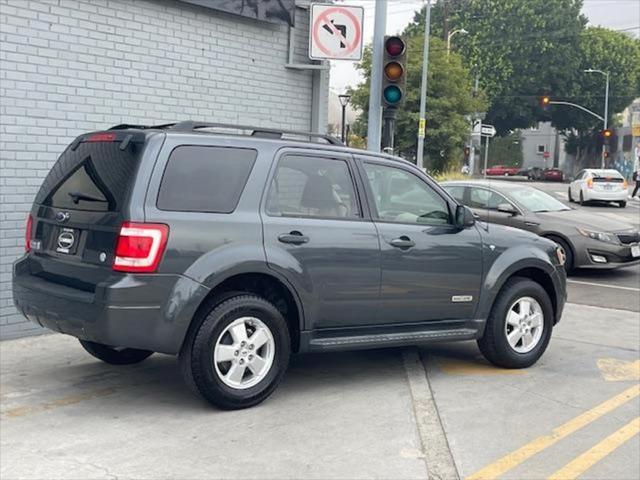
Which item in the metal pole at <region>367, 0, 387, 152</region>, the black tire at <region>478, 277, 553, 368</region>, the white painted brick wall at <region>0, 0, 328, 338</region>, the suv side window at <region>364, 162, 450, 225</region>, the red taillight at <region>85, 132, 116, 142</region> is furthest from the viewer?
the metal pole at <region>367, 0, 387, 152</region>

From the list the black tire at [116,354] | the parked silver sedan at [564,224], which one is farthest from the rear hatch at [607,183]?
the black tire at [116,354]

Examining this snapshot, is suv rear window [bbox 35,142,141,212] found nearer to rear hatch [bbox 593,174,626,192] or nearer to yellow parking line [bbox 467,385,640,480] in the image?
yellow parking line [bbox 467,385,640,480]

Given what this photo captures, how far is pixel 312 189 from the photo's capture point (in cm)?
569

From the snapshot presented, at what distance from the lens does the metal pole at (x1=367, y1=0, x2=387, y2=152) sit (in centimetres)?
949

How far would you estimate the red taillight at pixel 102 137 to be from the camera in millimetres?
5258

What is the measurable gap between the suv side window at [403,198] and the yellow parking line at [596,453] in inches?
81.6

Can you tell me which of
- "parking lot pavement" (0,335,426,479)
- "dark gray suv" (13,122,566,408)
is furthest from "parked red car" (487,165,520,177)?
"parking lot pavement" (0,335,426,479)

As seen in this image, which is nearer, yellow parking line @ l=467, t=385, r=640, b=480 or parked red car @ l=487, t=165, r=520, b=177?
yellow parking line @ l=467, t=385, r=640, b=480

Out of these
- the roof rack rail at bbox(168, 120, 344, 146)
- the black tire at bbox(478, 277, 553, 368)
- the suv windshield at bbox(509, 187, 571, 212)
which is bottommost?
the black tire at bbox(478, 277, 553, 368)

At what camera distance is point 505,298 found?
6.49m

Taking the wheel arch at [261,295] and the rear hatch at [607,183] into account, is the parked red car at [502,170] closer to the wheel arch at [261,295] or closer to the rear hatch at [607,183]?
the rear hatch at [607,183]

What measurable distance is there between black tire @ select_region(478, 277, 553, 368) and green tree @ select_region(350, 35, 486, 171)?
82.8 feet

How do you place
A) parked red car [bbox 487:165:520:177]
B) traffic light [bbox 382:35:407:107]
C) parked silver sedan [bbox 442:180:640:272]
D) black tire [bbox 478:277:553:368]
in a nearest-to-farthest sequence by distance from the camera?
black tire [bbox 478:277:553:368]
traffic light [bbox 382:35:407:107]
parked silver sedan [bbox 442:180:640:272]
parked red car [bbox 487:165:520:177]

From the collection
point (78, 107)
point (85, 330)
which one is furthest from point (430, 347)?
point (78, 107)
